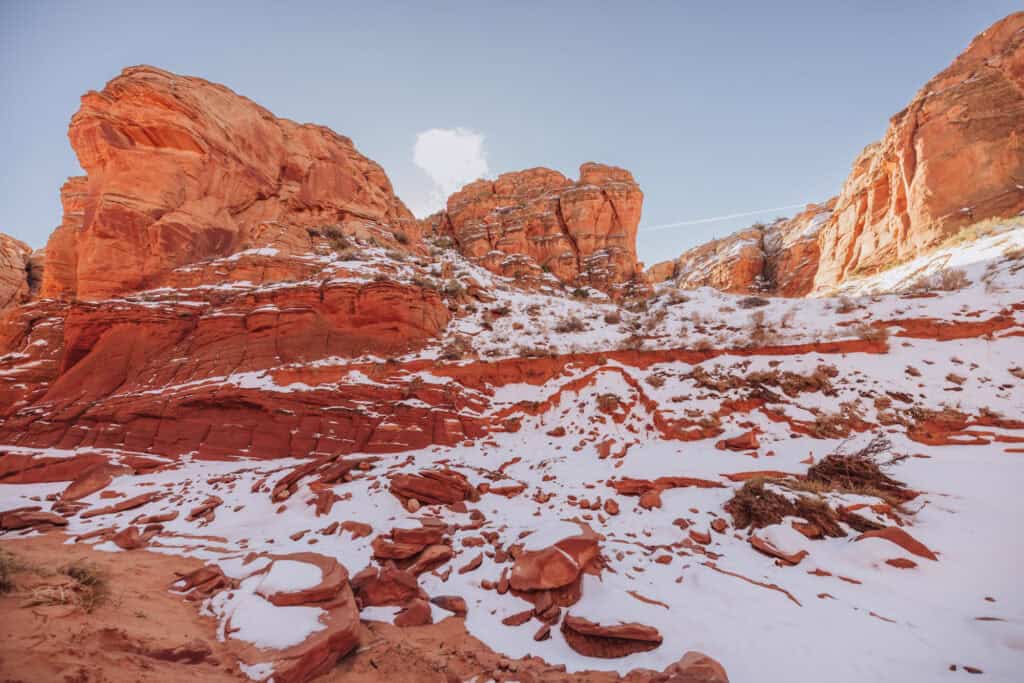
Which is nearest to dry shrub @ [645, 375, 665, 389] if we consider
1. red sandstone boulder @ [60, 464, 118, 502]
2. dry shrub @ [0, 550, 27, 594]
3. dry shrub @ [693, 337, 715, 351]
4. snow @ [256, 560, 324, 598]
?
dry shrub @ [693, 337, 715, 351]

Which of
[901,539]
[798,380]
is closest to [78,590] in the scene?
[901,539]

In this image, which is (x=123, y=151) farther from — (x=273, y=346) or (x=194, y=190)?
(x=273, y=346)

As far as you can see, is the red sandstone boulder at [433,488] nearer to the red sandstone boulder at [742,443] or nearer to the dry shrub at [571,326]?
the red sandstone boulder at [742,443]

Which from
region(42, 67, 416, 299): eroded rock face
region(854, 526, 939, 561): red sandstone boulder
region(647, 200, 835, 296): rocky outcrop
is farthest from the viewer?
region(647, 200, 835, 296): rocky outcrop

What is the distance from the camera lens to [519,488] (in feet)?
21.0

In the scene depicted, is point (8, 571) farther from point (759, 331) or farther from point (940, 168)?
point (940, 168)

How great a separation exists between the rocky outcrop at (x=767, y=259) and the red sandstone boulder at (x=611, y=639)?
107ft

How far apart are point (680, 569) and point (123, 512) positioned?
8.82 meters

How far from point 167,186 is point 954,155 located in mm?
38558

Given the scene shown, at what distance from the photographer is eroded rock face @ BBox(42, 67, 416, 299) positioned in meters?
12.2

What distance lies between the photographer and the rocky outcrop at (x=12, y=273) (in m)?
20.2

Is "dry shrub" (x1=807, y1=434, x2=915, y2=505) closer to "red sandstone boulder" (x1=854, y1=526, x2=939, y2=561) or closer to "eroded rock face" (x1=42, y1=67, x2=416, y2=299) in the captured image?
"red sandstone boulder" (x1=854, y1=526, x2=939, y2=561)

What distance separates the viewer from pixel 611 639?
3.39 metres

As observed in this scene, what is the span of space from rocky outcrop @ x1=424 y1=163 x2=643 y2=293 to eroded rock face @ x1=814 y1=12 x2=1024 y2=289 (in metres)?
15.4
